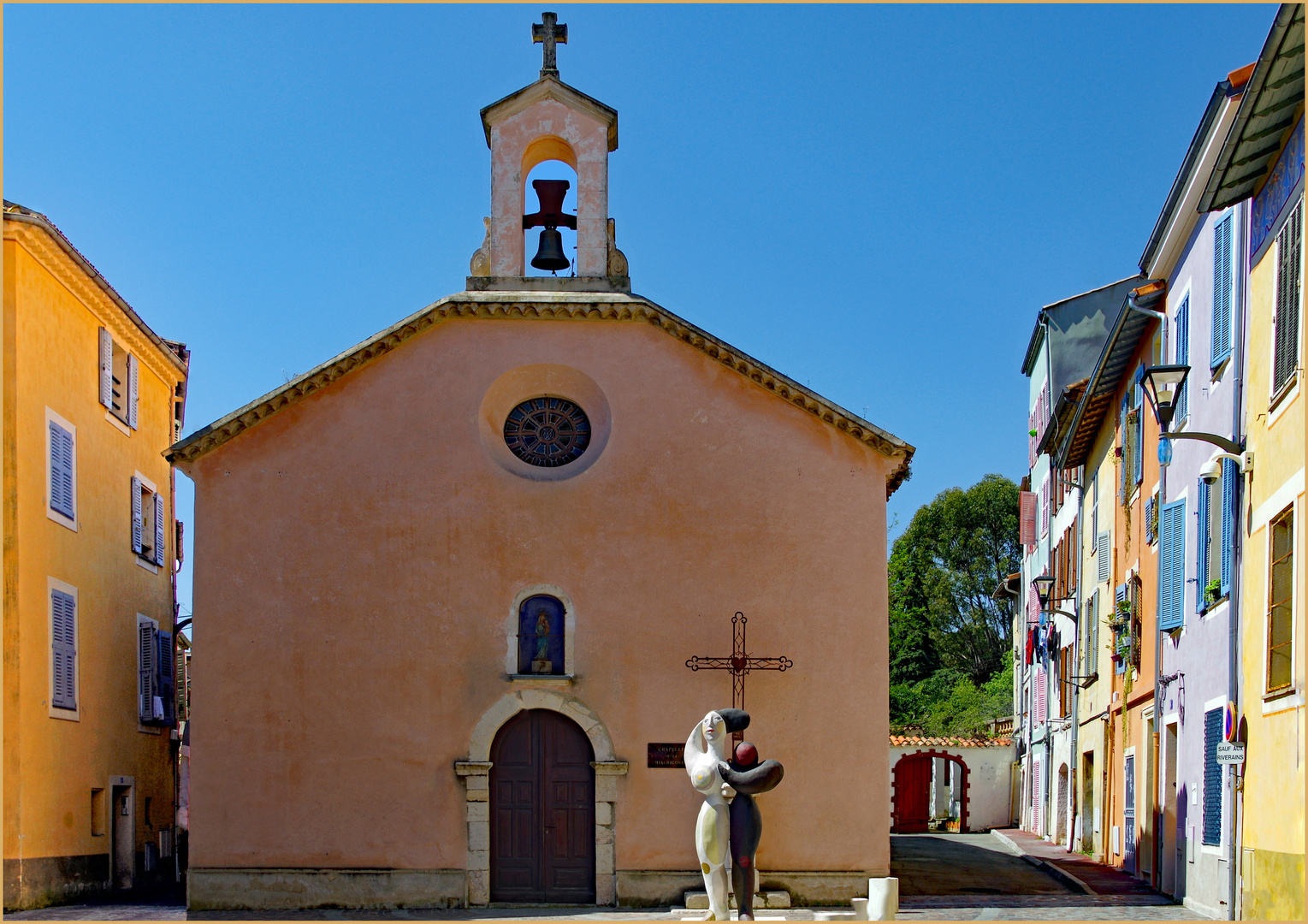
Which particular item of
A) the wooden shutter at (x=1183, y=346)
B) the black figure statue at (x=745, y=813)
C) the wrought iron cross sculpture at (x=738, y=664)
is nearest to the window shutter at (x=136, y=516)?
the wrought iron cross sculpture at (x=738, y=664)

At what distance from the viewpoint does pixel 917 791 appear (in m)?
37.4

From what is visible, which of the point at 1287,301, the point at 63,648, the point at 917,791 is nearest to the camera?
Result: the point at 1287,301

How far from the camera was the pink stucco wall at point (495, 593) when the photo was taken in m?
17.2

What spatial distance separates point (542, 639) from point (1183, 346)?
335 inches

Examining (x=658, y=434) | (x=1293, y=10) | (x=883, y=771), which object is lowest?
(x=883, y=771)

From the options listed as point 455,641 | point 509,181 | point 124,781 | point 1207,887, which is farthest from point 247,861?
point 1207,887

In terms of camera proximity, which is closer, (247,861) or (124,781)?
(247,861)

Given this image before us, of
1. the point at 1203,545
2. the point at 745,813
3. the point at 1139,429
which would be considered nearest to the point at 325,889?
the point at 745,813

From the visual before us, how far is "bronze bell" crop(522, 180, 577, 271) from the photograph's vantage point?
61.8 feet

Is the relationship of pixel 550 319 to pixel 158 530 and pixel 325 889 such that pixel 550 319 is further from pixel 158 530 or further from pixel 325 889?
pixel 158 530

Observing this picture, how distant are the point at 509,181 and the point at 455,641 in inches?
232

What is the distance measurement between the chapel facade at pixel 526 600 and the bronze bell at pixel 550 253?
13.3 inches

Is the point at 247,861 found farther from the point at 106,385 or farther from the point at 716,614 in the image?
the point at 106,385

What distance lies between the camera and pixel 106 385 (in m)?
21.2
